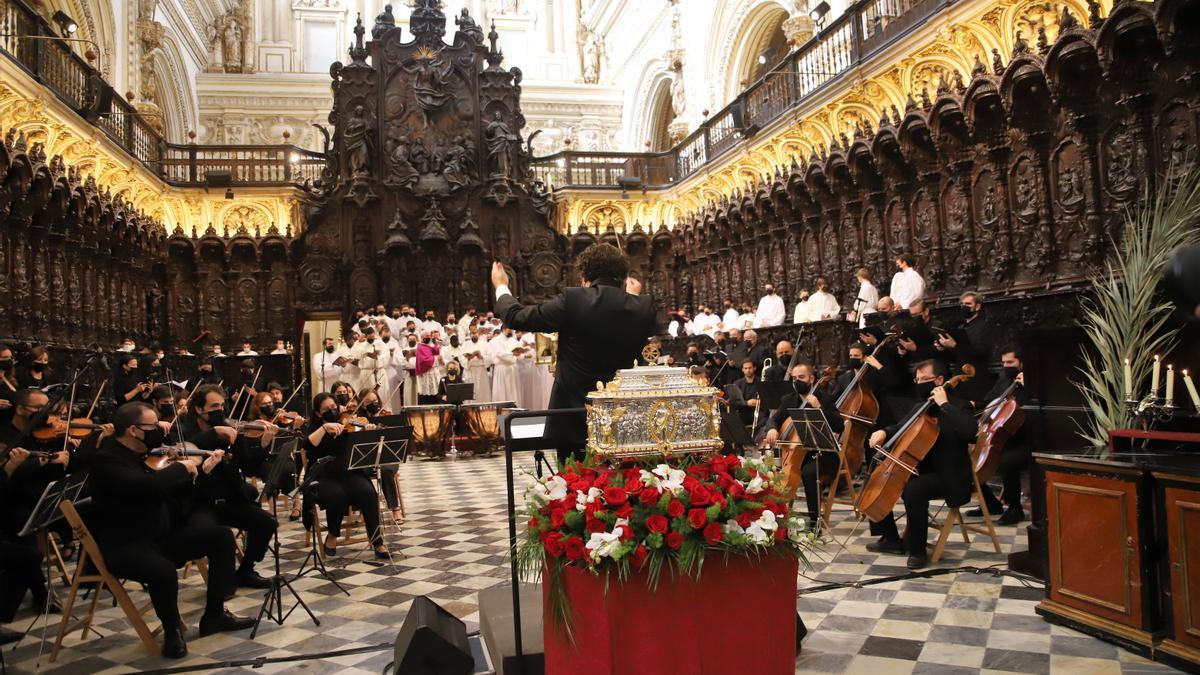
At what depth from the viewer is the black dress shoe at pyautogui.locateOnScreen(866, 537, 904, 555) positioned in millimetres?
6000

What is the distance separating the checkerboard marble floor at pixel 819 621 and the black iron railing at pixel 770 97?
9367 millimetres

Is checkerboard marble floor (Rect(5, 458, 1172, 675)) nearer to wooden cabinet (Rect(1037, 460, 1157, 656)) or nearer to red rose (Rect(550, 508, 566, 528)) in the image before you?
wooden cabinet (Rect(1037, 460, 1157, 656))

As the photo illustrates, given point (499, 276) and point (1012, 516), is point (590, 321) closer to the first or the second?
point (499, 276)

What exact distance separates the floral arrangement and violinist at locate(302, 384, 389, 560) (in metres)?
3.70

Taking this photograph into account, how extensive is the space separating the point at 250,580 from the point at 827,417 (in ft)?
15.1

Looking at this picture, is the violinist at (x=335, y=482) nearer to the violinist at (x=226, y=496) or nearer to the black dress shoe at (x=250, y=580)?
the violinist at (x=226, y=496)

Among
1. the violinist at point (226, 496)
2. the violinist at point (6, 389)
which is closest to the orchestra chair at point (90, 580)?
the violinist at point (226, 496)

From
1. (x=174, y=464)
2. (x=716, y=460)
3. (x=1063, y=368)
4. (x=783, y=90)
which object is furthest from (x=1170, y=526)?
(x=783, y=90)

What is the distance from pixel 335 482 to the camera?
21.1 ft

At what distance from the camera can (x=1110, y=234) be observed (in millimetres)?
9211

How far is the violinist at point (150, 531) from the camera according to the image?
14.6ft

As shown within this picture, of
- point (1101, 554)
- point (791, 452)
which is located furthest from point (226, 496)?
point (1101, 554)

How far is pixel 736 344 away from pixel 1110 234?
6.59 m

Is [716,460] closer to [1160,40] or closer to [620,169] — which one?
[1160,40]
